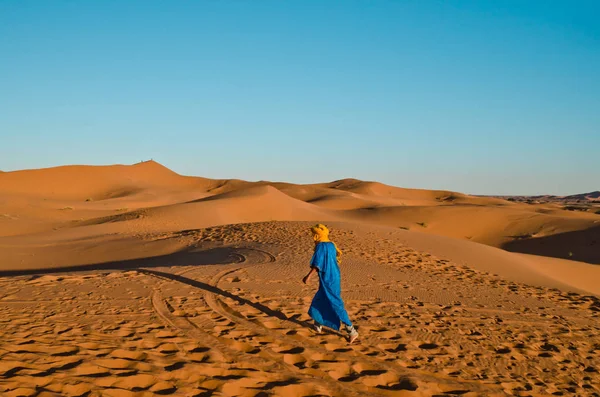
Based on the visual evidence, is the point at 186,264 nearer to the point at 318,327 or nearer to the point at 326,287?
the point at 318,327

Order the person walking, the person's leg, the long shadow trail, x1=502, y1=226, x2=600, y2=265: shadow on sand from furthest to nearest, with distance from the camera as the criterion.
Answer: x1=502, y1=226, x2=600, y2=265: shadow on sand < the long shadow trail < the person's leg < the person walking

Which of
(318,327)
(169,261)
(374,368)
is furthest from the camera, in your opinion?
(169,261)

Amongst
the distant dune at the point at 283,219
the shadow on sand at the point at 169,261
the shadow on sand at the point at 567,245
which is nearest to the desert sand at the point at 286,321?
the shadow on sand at the point at 169,261

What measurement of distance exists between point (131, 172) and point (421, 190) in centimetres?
4849

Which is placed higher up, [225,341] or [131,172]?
[131,172]

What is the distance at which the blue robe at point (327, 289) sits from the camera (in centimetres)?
650

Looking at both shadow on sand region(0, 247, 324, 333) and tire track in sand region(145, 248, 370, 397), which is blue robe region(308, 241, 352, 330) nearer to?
shadow on sand region(0, 247, 324, 333)

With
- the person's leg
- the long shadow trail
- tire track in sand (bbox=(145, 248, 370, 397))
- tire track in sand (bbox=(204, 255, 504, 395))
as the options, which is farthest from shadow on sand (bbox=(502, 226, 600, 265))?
tire track in sand (bbox=(145, 248, 370, 397))

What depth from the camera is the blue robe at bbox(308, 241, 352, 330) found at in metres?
6.50

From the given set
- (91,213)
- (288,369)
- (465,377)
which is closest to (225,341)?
(288,369)

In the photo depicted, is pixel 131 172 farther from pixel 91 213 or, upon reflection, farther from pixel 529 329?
pixel 529 329

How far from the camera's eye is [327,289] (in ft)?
21.5

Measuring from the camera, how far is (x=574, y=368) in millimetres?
6020

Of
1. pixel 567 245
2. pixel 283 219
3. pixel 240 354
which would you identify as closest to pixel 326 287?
pixel 240 354
